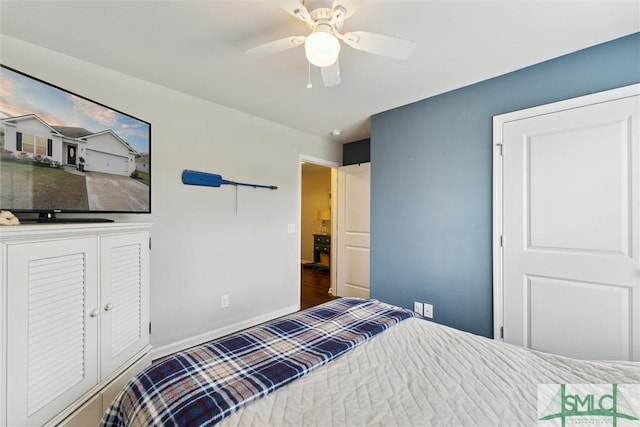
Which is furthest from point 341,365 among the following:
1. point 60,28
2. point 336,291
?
point 336,291

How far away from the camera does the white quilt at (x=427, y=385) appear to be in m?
0.85

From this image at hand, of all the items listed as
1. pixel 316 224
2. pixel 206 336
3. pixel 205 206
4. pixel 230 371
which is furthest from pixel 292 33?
pixel 316 224

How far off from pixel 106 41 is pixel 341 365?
2.38 meters

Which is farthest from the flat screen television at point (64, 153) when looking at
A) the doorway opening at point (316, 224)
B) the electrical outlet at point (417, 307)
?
the doorway opening at point (316, 224)

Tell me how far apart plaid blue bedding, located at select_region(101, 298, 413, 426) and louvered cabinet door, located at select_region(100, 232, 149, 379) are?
60 centimetres

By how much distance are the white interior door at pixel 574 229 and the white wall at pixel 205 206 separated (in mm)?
2350

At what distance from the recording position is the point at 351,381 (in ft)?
3.42

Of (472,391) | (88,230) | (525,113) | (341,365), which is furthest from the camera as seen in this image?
(525,113)

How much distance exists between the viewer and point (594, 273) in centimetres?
183

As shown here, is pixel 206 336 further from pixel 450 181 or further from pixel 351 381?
pixel 450 181

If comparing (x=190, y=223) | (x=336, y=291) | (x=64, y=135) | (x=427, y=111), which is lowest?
(x=336, y=291)

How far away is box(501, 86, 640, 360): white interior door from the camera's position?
5.69ft

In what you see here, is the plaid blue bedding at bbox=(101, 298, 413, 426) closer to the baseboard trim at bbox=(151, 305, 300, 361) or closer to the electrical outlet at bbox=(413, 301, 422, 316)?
the electrical outlet at bbox=(413, 301, 422, 316)

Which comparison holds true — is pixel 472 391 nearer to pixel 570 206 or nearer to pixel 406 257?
pixel 570 206
